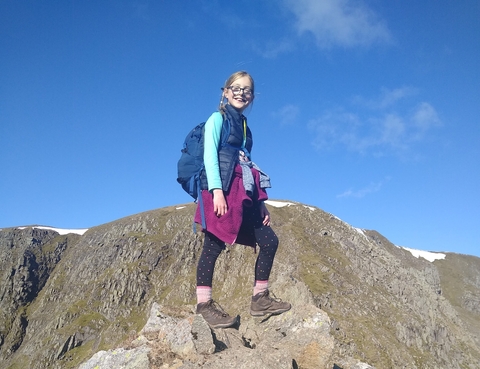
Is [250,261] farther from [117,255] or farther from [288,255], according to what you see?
[117,255]

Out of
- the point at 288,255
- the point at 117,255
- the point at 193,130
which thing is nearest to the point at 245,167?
the point at 193,130

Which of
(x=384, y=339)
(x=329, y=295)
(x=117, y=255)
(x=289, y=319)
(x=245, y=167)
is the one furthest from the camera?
→ (x=117, y=255)

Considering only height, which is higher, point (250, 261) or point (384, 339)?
point (250, 261)

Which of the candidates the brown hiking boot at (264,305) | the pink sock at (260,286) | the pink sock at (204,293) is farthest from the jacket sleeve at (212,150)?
the brown hiking boot at (264,305)

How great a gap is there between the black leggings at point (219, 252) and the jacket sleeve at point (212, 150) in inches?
42.5

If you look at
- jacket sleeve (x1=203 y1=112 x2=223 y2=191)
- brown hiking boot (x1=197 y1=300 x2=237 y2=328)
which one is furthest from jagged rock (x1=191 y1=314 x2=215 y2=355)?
jacket sleeve (x1=203 y1=112 x2=223 y2=191)

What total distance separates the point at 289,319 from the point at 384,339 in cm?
7207

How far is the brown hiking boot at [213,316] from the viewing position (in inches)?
277

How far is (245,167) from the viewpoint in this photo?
6.80 m

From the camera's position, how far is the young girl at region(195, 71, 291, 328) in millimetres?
6492

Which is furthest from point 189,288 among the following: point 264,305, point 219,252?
point 219,252

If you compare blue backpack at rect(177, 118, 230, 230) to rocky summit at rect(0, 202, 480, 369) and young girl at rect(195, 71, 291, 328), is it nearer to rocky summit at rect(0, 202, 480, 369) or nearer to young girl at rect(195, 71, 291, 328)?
young girl at rect(195, 71, 291, 328)

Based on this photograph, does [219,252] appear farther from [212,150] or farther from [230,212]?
[212,150]

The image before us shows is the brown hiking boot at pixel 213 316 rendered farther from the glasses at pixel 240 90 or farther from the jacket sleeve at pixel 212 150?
the glasses at pixel 240 90
